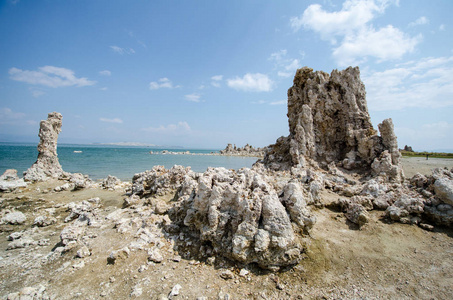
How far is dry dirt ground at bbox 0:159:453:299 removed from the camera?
4039mm

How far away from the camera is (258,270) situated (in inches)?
180

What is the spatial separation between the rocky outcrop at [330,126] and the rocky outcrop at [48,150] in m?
18.8

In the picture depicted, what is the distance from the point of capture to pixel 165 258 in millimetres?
5031

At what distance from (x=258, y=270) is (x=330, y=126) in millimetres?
15408

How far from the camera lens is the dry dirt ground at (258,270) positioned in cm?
404

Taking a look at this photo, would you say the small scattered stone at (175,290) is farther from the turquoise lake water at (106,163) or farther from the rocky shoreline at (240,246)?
the turquoise lake water at (106,163)

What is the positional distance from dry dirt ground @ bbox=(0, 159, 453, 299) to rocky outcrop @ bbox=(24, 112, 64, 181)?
11864 mm

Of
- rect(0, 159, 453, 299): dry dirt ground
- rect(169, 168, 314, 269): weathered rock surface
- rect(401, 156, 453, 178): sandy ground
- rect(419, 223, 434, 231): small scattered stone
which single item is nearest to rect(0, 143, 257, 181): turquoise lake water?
rect(0, 159, 453, 299): dry dirt ground

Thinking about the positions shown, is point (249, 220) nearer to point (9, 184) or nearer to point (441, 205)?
point (441, 205)

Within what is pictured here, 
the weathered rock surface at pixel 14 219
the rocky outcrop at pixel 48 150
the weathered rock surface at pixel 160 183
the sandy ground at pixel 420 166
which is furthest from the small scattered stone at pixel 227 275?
the sandy ground at pixel 420 166

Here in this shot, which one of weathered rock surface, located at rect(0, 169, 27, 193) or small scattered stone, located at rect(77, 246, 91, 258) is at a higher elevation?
weathered rock surface, located at rect(0, 169, 27, 193)

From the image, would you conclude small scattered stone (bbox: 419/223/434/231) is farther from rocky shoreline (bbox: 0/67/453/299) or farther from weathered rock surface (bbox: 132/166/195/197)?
weathered rock surface (bbox: 132/166/195/197)

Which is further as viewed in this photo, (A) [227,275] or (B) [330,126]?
(B) [330,126]

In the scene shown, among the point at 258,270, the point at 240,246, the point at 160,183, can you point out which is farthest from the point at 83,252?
the point at 258,270
